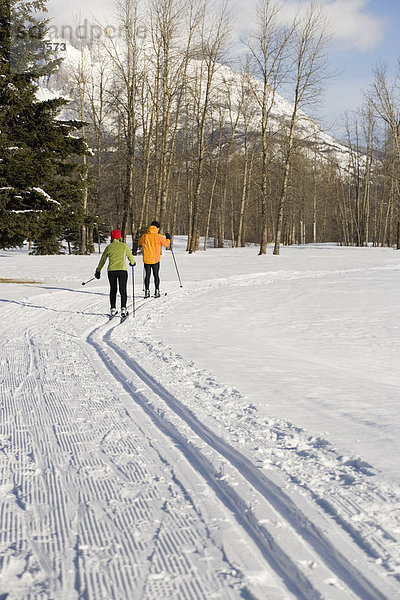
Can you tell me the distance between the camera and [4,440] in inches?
158

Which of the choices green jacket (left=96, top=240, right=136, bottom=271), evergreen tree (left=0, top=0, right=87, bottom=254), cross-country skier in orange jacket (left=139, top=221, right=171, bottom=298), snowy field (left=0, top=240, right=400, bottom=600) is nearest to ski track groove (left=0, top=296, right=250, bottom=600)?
snowy field (left=0, top=240, right=400, bottom=600)

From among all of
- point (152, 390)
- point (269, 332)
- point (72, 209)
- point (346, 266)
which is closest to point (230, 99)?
point (346, 266)

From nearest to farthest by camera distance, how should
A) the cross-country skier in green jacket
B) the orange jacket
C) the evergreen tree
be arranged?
1. the cross-country skier in green jacket
2. the orange jacket
3. the evergreen tree

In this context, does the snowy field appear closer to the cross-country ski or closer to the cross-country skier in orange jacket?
the cross-country ski

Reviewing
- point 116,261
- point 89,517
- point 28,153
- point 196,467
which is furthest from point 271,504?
point 28,153

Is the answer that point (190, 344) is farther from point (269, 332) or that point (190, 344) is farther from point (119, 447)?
point (119, 447)

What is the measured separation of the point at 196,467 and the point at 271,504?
0.70 m

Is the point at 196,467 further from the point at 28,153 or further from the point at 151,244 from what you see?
the point at 28,153

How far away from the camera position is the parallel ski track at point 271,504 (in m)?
2.30

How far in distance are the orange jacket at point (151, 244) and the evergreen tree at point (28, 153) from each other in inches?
167

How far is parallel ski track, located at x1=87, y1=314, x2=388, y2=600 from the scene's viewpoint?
230 cm

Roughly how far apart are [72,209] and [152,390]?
13420mm

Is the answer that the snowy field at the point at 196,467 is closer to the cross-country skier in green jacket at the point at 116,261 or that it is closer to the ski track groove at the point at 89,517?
the ski track groove at the point at 89,517

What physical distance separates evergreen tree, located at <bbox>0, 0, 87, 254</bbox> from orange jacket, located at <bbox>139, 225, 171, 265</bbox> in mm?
4233
